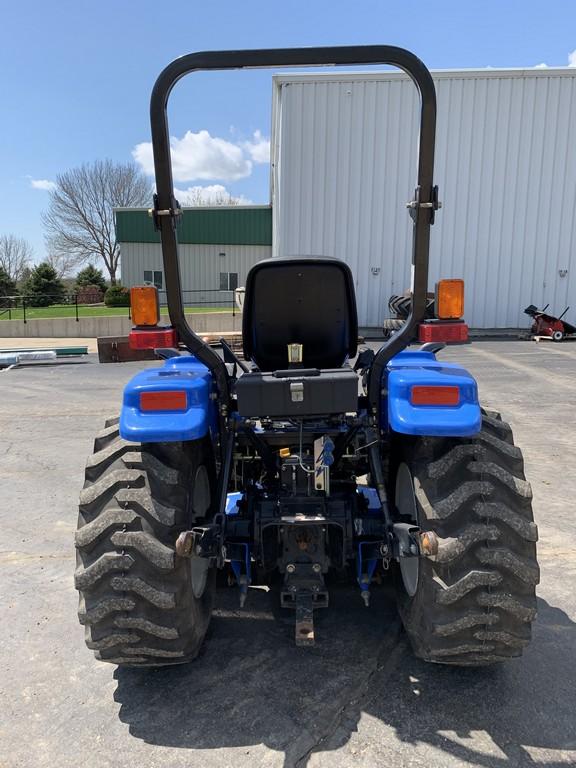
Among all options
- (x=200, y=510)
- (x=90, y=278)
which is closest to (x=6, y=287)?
(x=90, y=278)

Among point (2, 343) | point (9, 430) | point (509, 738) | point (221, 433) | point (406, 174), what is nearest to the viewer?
point (509, 738)

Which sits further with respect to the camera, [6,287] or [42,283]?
[6,287]

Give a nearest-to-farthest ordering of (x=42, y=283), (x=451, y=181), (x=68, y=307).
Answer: (x=451, y=181) → (x=68, y=307) → (x=42, y=283)

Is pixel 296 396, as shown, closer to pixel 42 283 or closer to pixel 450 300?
pixel 450 300

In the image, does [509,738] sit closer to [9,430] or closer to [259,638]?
[259,638]

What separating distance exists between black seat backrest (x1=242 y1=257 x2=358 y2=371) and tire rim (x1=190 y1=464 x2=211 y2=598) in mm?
732

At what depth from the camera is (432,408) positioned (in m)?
2.30

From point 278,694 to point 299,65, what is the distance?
252 cm

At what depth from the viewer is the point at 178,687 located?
96.3 inches

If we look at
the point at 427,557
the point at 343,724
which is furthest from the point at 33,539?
the point at 427,557

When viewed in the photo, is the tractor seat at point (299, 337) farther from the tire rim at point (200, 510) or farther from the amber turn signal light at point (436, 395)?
the tire rim at point (200, 510)

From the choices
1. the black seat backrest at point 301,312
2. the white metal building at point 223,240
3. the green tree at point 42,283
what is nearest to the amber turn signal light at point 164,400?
the black seat backrest at point 301,312

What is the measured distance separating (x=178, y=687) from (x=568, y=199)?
17.3 metres

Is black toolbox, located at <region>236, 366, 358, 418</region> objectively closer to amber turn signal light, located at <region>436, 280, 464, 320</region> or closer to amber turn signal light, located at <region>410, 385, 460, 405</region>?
amber turn signal light, located at <region>410, 385, 460, 405</region>
